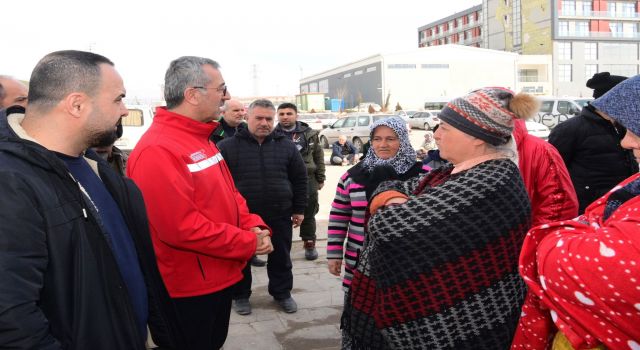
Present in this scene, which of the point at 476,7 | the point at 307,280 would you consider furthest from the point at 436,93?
the point at 307,280

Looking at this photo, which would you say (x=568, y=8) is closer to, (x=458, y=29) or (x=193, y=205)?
(x=458, y=29)

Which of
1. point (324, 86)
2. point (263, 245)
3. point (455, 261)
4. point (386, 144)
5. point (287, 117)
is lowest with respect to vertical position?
point (263, 245)

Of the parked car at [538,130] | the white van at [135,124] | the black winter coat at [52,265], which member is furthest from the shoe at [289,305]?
the parked car at [538,130]

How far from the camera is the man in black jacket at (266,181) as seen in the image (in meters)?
4.37

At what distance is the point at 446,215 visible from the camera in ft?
5.98

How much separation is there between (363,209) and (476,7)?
81900mm

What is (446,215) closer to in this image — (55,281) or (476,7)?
(55,281)

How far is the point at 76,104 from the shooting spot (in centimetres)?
169

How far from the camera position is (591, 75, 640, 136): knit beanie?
4.42 ft

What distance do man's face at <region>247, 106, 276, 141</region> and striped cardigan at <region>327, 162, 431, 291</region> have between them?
1.44 m

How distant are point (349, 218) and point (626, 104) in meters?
1.99

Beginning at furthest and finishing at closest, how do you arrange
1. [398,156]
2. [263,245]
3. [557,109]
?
[557,109]
[398,156]
[263,245]

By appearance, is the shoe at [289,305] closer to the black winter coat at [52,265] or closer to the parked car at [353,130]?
the black winter coat at [52,265]

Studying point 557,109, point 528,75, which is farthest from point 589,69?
point 557,109
